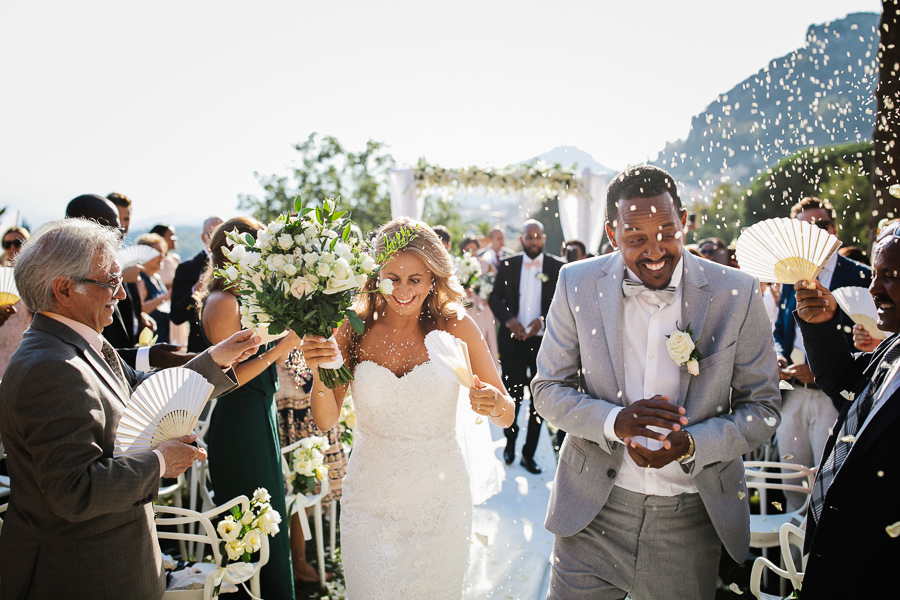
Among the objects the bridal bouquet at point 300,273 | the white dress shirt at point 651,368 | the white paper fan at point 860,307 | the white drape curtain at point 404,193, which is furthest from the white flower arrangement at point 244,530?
the white drape curtain at point 404,193

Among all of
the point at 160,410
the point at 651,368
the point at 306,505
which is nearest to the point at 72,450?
the point at 160,410

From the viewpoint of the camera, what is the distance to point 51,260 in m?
2.16

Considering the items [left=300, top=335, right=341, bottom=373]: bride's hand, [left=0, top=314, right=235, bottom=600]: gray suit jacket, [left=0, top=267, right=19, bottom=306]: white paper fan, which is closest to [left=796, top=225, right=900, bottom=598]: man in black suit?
[left=300, top=335, right=341, bottom=373]: bride's hand

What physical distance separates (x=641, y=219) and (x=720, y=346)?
0.62 m

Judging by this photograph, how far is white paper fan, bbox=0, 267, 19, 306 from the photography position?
11.6 feet

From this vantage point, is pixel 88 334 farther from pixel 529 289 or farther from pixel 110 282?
pixel 529 289

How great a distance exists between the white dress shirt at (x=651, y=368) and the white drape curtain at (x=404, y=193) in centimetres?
1013

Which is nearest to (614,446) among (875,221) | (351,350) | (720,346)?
(720,346)

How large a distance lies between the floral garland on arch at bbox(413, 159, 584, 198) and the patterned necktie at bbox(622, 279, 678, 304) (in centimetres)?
1020

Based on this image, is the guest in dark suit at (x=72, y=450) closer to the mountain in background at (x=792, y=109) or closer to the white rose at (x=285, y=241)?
the white rose at (x=285, y=241)

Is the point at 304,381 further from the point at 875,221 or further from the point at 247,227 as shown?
the point at 875,221

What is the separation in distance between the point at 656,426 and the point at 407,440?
1.42 meters

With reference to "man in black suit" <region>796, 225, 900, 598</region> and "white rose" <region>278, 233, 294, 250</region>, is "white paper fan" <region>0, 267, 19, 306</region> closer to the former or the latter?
"white rose" <region>278, 233, 294, 250</region>

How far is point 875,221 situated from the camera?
20.4ft
